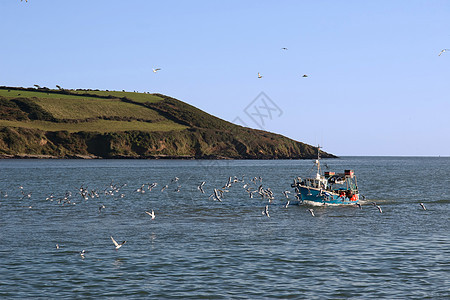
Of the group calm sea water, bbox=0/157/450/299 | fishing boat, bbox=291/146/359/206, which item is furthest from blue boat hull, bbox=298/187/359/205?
calm sea water, bbox=0/157/450/299

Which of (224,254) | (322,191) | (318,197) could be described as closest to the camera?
(224,254)

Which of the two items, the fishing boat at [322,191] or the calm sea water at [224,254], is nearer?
the calm sea water at [224,254]

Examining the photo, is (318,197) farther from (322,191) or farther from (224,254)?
(224,254)

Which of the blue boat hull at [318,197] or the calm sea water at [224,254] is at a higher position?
the blue boat hull at [318,197]

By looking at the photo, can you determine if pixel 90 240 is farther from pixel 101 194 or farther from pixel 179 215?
pixel 101 194

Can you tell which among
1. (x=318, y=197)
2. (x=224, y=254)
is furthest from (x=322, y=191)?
(x=224, y=254)

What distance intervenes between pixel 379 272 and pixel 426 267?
8.68ft

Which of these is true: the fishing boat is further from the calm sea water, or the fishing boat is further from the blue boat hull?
the calm sea water

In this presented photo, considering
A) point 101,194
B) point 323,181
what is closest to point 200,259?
point 323,181

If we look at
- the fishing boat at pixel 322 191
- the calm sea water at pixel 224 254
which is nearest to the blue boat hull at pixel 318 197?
the fishing boat at pixel 322 191

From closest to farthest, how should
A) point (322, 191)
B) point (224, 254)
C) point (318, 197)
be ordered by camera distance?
point (224, 254)
point (322, 191)
point (318, 197)

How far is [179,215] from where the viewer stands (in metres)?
47.8

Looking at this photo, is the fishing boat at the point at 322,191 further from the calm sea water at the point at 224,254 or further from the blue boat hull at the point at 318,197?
the calm sea water at the point at 224,254

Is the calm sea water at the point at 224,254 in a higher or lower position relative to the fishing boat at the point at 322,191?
lower
